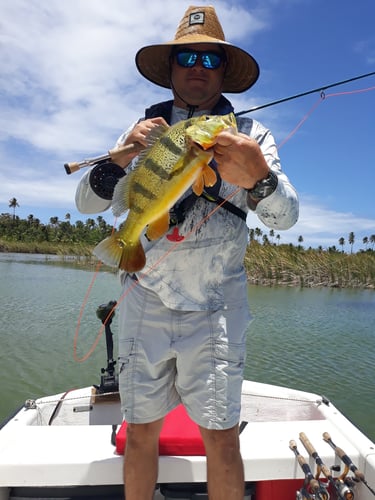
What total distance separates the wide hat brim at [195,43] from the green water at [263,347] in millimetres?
5648

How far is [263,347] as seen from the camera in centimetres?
1053

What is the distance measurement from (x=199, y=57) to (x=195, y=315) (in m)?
1.50

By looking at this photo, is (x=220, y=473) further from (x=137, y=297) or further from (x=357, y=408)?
(x=357, y=408)

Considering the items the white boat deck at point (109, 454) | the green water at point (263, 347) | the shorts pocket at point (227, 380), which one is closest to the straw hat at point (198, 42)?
the shorts pocket at point (227, 380)

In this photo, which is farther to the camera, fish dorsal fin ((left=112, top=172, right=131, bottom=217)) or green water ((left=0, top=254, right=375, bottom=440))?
green water ((left=0, top=254, right=375, bottom=440))

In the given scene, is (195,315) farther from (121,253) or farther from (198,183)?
(198,183)

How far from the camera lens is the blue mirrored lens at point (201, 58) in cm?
245

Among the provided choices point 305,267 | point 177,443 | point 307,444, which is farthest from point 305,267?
point 177,443

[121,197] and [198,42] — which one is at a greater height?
[198,42]

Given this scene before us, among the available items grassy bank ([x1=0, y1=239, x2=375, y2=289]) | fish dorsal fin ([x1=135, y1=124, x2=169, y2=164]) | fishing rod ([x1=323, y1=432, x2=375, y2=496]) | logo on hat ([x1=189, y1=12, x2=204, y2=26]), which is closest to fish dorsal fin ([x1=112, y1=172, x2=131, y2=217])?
fish dorsal fin ([x1=135, y1=124, x2=169, y2=164])

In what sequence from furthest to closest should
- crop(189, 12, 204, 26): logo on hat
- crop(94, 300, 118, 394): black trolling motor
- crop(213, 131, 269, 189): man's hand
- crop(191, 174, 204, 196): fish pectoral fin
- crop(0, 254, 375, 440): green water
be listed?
crop(0, 254, 375, 440): green water, crop(94, 300, 118, 394): black trolling motor, crop(189, 12, 204, 26): logo on hat, crop(191, 174, 204, 196): fish pectoral fin, crop(213, 131, 269, 189): man's hand

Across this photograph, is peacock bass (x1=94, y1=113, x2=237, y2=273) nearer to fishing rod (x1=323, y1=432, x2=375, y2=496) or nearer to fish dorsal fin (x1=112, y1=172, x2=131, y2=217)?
fish dorsal fin (x1=112, y1=172, x2=131, y2=217)

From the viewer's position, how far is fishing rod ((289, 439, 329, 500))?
92.7 inches

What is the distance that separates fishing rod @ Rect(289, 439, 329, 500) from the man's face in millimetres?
2235
